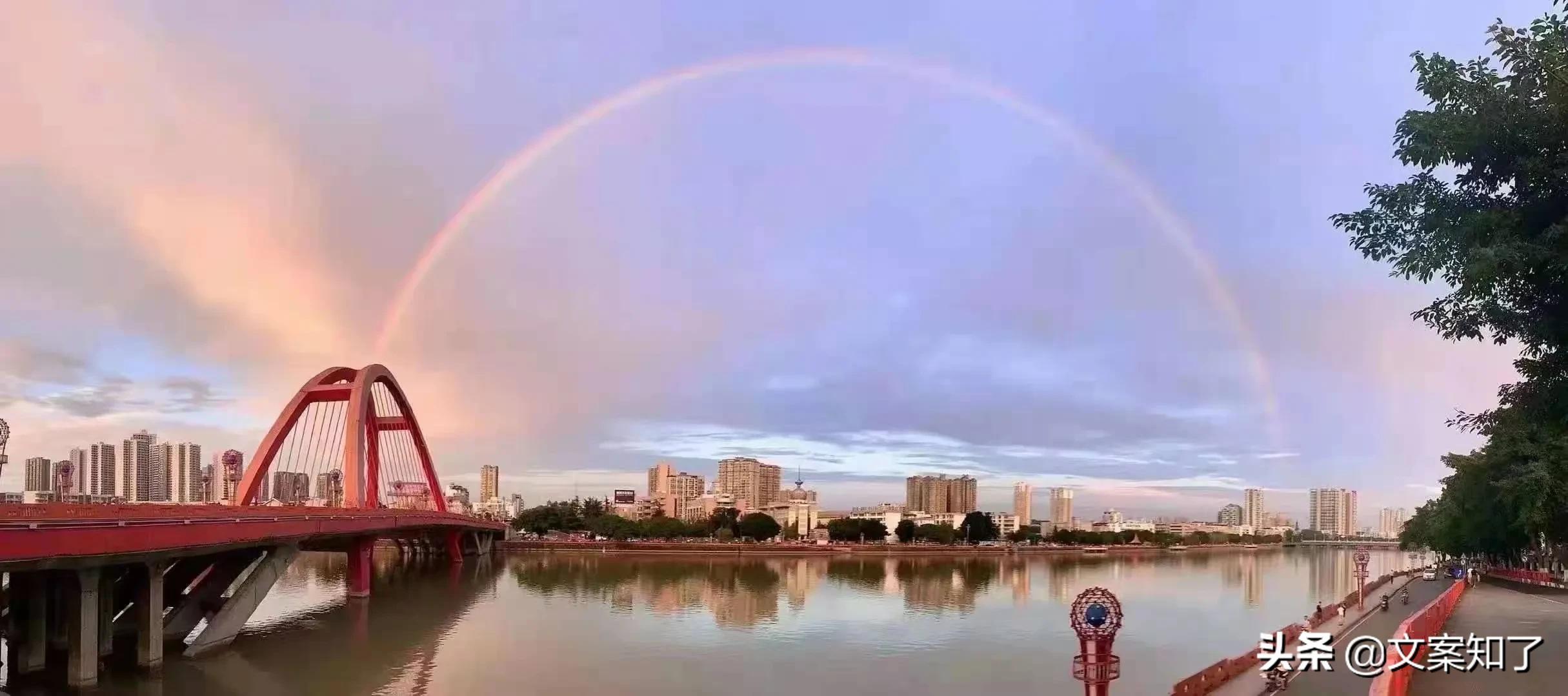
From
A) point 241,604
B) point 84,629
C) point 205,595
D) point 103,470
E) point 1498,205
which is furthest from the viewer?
point 103,470

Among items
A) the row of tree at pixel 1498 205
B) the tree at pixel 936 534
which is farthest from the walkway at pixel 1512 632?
the tree at pixel 936 534

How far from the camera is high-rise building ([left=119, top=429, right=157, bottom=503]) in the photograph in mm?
71562

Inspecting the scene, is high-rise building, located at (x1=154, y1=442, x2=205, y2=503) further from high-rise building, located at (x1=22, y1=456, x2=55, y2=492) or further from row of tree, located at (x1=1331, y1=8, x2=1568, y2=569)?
row of tree, located at (x1=1331, y1=8, x2=1568, y2=569)

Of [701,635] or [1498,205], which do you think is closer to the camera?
[1498,205]

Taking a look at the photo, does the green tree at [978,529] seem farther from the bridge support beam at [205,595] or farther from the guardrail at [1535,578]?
the bridge support beam at [205,595]

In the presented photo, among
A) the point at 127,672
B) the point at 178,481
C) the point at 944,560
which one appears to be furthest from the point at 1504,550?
the point at 178,481

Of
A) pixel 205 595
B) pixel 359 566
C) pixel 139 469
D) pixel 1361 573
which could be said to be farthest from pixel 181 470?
pixel 1361 573

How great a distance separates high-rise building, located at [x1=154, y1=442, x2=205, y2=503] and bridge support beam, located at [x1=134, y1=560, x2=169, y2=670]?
2250 inches

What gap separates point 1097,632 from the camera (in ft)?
37.9

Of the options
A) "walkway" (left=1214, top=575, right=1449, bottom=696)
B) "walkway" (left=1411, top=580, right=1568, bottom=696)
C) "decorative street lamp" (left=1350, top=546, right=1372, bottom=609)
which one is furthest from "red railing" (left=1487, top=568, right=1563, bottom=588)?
"decorative street lamp" (left=1350, top=546, right=1372, bottom=609)

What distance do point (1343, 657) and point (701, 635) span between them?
19810 mm

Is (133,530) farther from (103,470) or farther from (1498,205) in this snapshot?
(103,470)

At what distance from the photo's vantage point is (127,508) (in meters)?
20.7

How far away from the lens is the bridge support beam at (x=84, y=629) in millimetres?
20969
